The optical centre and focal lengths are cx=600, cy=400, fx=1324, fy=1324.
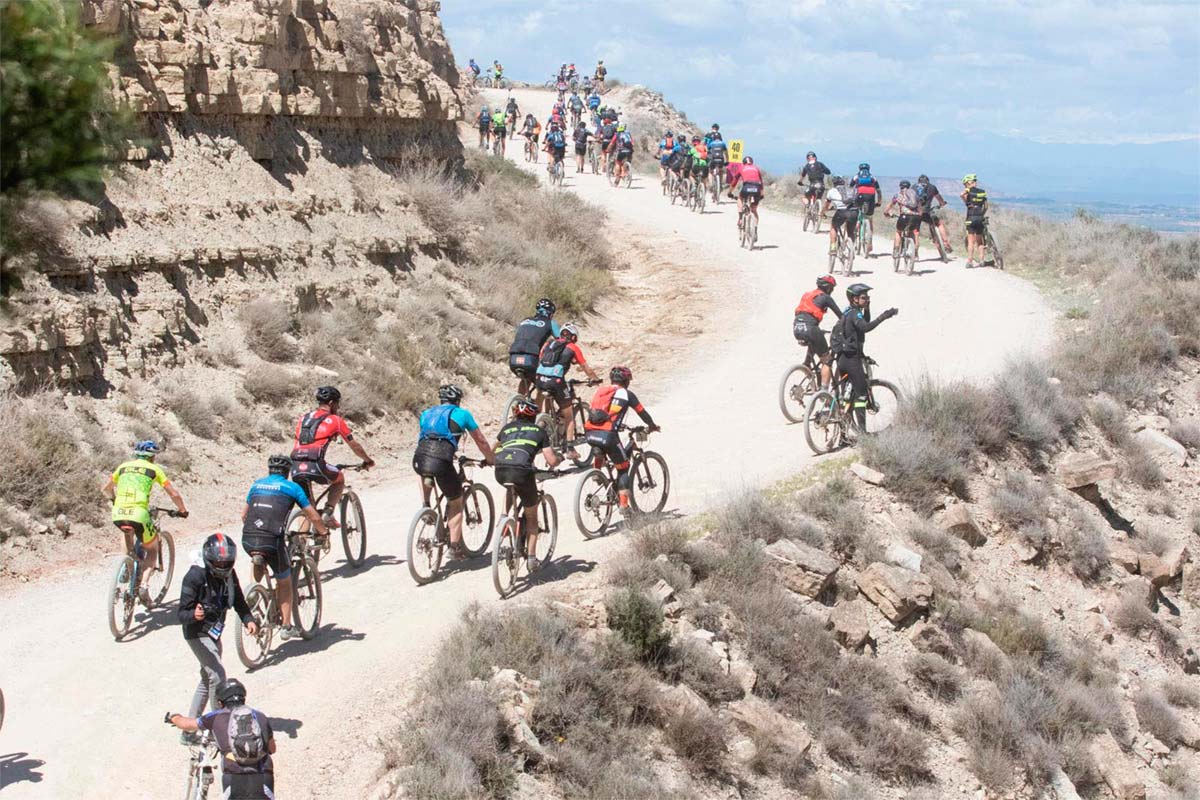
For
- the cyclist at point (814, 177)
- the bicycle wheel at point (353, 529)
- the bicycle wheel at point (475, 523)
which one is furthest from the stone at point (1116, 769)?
the cyclist at point (814, 177)

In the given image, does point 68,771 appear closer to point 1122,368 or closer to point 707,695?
point 707,695

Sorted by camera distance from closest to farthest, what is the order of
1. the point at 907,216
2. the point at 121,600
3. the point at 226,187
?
the point at 121,600, the point at 226,187, the point at 907,216

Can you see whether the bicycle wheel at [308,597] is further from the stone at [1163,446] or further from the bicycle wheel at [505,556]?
the stone at [1163,446]

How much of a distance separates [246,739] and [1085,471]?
1373 cm

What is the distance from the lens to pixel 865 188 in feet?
97.9

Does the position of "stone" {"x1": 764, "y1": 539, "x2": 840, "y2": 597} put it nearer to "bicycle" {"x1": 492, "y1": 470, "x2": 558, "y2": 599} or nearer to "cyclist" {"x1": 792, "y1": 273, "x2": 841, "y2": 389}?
"bicycle" {"x1": 492, "y1": 470, "x2": 558, "y2": 599}

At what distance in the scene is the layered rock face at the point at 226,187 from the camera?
16.7 metres

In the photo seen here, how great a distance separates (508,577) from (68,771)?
439 cm

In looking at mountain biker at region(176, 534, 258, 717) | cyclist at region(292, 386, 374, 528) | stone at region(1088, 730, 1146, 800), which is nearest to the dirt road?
mountain biker at region(176, 534, 258, 717)

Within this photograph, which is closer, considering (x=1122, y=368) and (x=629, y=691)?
(x=629, y=691)

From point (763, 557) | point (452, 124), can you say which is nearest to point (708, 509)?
point (763, 557)

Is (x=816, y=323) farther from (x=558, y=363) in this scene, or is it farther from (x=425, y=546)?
(x=425, y=546)

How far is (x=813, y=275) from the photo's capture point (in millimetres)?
30281

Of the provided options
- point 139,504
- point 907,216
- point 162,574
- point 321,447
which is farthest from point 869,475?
point 907,216
